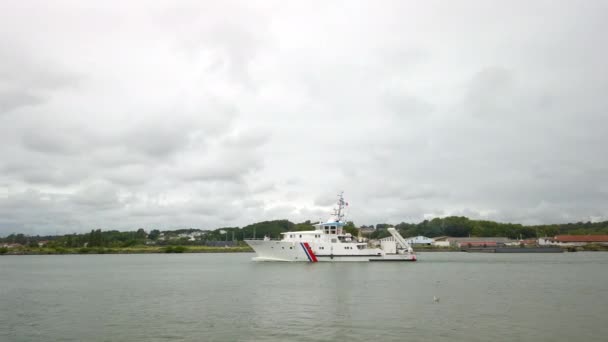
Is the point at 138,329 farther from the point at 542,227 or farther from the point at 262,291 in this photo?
the point at 542,227

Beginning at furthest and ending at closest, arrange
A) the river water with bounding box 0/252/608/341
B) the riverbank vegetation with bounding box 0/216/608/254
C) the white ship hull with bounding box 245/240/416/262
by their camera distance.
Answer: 1. the riverbank vegetation with bounding box 0/216/608/254
2. the white ship hull with bounding box 245/240/416/262
3. the river water with bounding box 0/252/608/341

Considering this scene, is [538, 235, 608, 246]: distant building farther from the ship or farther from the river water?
the river water

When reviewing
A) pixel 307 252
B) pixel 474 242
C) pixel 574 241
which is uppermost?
pixel 307 252

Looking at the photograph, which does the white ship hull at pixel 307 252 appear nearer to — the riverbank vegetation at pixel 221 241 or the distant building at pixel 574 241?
the riverbank vegetation at pixel 221 241

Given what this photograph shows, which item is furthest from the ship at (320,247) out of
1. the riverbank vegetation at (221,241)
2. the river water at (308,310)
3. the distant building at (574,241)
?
the distant building at (574,241)

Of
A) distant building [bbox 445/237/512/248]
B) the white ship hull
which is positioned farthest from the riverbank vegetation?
the white ship hull

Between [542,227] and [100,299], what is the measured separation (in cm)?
18353

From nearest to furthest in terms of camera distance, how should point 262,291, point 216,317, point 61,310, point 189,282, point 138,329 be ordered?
point 138,329 → point 216,317 → point 61,310 → point 262,291 → point 189,282

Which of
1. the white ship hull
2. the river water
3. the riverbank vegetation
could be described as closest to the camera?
the river water

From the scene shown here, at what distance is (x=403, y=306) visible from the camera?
77.6ft

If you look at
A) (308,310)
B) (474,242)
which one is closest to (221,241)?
(474,242)

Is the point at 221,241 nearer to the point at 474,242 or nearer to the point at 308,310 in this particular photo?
the point at 474,242

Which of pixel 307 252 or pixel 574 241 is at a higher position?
pixel 307 252

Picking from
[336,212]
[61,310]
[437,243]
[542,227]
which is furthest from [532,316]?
[542,227]
